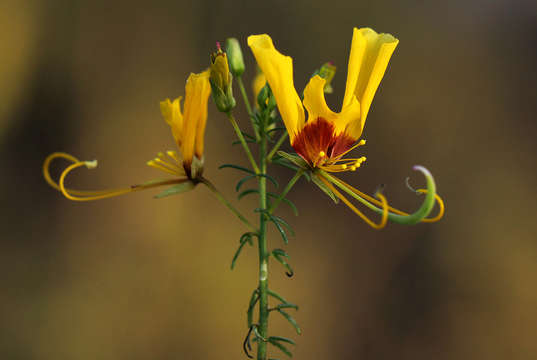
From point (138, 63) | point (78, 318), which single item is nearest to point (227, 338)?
point (78, 318)

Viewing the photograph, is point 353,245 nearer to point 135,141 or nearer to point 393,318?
point 393,318

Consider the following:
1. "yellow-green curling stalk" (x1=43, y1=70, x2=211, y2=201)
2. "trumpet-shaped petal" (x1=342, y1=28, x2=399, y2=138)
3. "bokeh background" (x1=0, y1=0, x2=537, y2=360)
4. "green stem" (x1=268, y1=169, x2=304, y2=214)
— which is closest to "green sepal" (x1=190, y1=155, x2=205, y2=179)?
"yellow-green curling stalk" (x1=43, y1=70, x2=211, y2=201)

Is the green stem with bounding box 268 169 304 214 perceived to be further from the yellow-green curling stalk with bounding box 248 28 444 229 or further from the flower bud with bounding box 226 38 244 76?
the flower bud with bounding box 226 38 244 76

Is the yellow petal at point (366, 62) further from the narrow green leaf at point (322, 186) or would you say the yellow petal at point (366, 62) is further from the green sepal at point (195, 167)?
the green sepal at point (195, 167)

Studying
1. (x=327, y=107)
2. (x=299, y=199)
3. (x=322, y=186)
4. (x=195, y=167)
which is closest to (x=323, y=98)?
(x=327, y=107)

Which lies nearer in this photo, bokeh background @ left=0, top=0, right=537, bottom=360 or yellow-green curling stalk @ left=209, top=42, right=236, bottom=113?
yellow-green curling stalk @ left=209, top=42, right=236, bottom=113

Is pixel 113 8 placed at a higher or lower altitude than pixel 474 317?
higher

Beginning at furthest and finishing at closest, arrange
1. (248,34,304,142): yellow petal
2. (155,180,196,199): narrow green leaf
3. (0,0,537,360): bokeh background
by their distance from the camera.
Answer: (0,0,537,360): bokeh background, (155,180,196,199): narrow green leaf, (248,34,304,142): yellow petal

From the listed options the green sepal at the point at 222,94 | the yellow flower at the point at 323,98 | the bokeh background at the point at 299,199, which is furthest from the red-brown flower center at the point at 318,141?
the bokeh background at the point at 299,199
